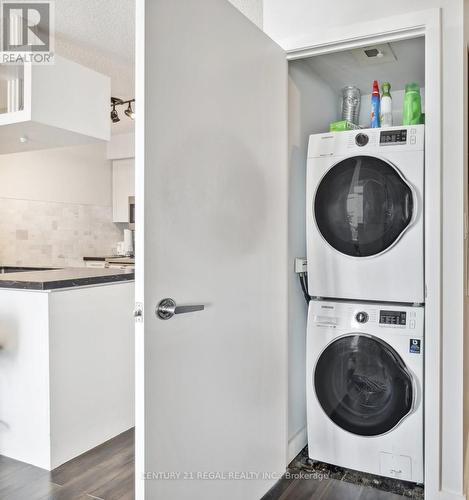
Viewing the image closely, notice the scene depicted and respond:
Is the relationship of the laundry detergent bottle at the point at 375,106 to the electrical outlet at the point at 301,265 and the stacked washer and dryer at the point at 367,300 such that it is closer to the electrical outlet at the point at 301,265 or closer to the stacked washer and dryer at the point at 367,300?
the stacked washer and dryer at the point at 367,300

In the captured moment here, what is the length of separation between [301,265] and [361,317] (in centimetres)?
42

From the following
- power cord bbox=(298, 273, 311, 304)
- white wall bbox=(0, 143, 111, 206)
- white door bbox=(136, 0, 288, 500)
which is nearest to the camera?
white door bbox=(136, 0, 288, 500)

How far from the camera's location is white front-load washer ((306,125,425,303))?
2078mm

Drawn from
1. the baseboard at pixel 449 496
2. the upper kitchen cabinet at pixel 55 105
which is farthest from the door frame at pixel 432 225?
the upper kitchen cabinet at pixel 55 105

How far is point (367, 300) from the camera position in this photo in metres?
2.27

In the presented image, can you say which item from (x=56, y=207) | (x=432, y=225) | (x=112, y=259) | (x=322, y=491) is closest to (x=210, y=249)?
(x=432, y=225)

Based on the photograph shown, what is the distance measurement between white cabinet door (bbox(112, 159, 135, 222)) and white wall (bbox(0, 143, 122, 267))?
0.28 ft

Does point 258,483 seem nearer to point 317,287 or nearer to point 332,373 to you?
point 332,373

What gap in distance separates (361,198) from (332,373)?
2.89 feet

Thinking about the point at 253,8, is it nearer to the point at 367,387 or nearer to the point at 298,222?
the point at 298,222

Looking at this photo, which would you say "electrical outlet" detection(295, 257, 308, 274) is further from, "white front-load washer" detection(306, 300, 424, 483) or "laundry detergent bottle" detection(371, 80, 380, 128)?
"laundry detergent bottle" detection(371, 80, 380, 128)

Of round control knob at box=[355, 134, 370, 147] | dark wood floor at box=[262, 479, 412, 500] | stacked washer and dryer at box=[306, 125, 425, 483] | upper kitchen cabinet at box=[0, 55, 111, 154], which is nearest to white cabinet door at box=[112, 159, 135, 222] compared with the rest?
upper kitchen cabinet at box=[0, 55, 111, 154]

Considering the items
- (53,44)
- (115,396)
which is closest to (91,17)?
(53,44)

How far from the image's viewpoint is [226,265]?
5.51 feet
